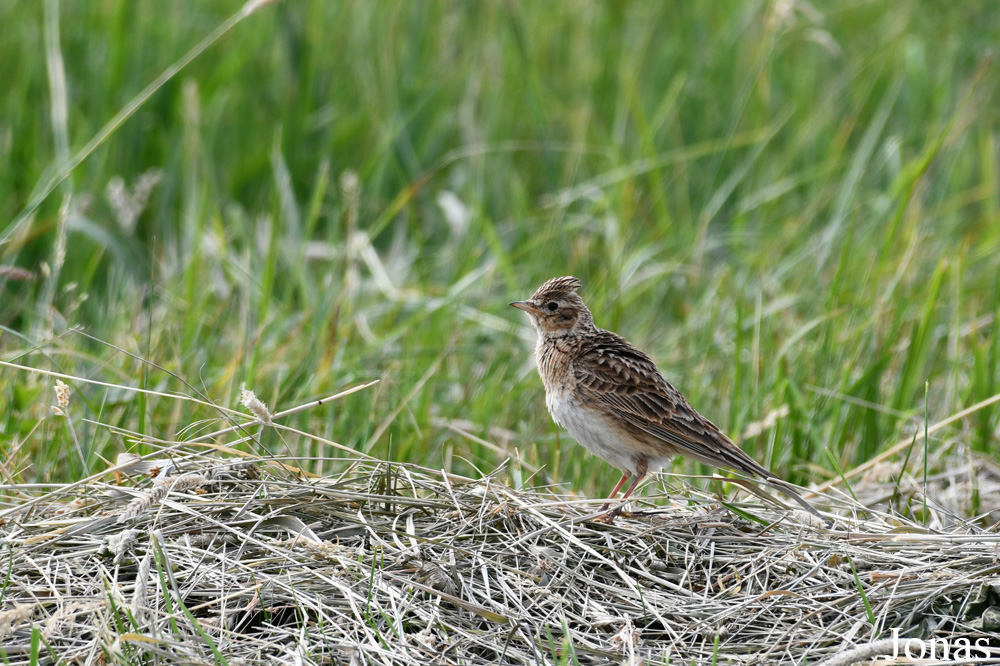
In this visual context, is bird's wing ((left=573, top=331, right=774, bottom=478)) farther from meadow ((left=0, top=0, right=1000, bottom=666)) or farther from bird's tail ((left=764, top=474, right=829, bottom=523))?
meadow ((left=0, top=0, right=1000, bottom=666))

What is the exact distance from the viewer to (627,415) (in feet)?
15.1

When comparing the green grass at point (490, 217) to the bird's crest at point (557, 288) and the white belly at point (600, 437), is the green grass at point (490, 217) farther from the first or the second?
the bird's crest at point (557, 288)

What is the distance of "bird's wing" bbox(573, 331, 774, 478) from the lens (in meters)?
4.46

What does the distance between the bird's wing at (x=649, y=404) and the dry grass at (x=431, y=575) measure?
39cm

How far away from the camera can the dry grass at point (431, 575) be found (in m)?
3.22

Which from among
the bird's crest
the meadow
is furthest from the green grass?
the bird's crest

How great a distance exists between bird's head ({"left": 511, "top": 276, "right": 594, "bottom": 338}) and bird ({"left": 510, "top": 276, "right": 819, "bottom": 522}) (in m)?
0.20

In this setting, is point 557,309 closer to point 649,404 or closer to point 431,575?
point 649,404

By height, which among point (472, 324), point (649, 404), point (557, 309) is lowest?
point (472, 324)

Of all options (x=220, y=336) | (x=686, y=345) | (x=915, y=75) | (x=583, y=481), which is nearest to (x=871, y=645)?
(x=583, y=481)

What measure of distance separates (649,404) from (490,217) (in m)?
4.34

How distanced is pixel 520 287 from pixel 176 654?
4563 millimetres

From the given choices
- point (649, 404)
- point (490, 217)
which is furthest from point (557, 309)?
point (490, 217)

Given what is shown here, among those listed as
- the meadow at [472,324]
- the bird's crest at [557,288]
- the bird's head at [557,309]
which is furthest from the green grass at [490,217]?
the bird's crest at [557,288]
